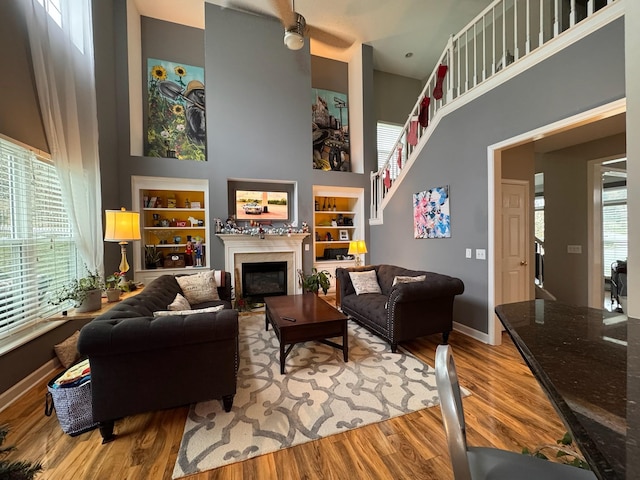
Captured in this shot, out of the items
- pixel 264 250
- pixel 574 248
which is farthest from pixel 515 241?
pixel 264 250

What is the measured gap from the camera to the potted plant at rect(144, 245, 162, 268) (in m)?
4.79

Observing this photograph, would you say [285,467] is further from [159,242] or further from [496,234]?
[159,242]

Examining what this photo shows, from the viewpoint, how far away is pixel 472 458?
81 cm

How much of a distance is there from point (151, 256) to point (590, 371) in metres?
5.57

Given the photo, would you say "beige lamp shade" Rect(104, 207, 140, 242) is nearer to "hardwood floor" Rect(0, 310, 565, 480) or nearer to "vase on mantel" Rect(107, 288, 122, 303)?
"vase on mantel" Rect(107, 288, 122, 303)

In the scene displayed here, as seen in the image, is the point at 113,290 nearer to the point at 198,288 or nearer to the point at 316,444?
the point at 198,288

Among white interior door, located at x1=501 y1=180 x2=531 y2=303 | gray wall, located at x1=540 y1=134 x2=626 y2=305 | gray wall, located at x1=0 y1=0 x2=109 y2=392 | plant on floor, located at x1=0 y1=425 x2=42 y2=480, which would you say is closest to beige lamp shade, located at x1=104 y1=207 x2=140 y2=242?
gray wall, located at x1=0 y1=0 x2=109 y2=392

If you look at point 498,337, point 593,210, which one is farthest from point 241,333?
point 593,210

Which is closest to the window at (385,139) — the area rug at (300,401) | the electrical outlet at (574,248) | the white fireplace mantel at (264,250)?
the white fireplace mantel at (264,250)

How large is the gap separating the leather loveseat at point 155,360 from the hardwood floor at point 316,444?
7.7 inches

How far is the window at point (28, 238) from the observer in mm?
2143

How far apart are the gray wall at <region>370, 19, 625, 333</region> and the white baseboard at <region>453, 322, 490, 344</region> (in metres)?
0.05

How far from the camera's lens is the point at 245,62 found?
16.5ft

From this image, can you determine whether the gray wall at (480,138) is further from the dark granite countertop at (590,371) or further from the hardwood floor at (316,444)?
the dark granite countertop at (590,371)
